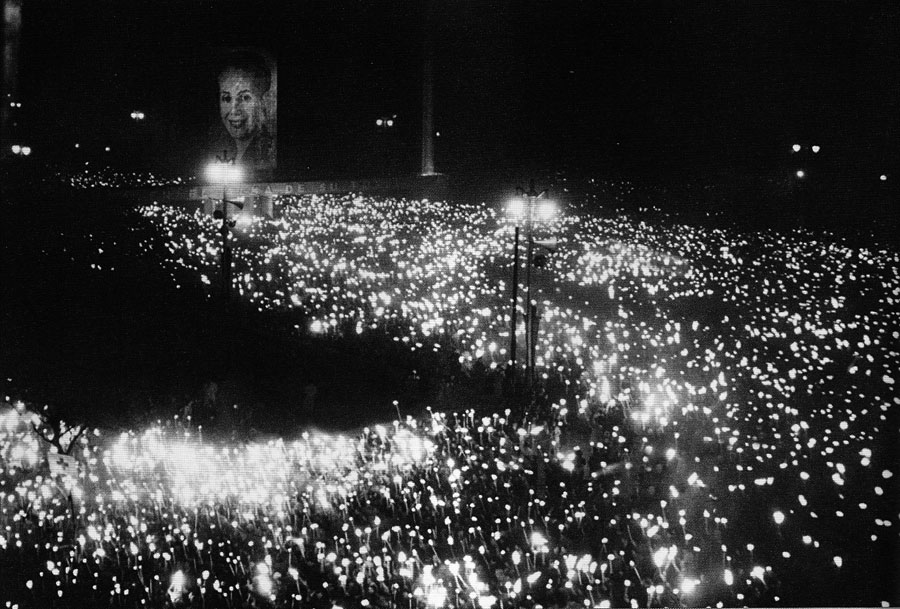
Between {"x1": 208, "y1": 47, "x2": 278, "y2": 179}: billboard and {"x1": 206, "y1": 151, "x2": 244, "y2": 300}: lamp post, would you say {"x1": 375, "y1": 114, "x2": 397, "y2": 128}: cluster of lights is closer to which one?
{"x1": 208, "y1": 47, "x2": 278, "y2": 179}: billboard

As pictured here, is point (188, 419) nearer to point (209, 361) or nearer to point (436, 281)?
point (209, 361)

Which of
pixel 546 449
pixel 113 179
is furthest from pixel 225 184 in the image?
pixel 546 449

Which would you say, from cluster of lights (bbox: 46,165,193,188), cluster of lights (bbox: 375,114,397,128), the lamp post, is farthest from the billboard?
cluster of lights (bbox: 375,114,397,128)

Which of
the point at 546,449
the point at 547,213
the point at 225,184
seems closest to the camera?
the point at 546,449

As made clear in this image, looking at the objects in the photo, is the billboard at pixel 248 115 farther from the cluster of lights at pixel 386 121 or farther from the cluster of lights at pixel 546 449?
the cluster of lights at pixel 386 121

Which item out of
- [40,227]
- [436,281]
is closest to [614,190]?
[436,281]

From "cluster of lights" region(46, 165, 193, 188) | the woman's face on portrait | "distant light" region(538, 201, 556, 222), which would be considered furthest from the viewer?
"distant light" region(538, 201, 556, 222)

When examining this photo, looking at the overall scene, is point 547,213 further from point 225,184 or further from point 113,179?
point 113,179

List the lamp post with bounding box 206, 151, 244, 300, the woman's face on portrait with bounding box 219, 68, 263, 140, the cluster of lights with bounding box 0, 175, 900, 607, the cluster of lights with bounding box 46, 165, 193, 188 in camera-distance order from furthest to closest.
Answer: the woman's face on portrait with bounding box 219, 68, 263, 140, the cluster of lights with bounding box 46, 165, 193, 188, the lamp post with bounding box 206, 151, 244, 300, the cluster of lights with bounding box 0, 175, 900, 607
